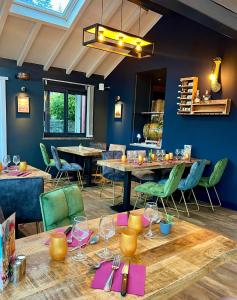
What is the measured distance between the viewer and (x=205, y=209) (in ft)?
14.4

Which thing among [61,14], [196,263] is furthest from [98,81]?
[196,263]

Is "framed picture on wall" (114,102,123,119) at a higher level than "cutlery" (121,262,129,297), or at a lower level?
higher

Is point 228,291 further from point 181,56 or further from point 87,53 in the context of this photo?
point 87,53

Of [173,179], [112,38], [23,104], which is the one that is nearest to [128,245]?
[173,179]

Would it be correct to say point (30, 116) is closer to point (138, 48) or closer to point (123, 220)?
point (138, 48)

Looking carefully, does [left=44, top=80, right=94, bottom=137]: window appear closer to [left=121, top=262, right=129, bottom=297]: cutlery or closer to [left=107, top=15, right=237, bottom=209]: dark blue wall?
[left=107, top=15, right=237, bottom=209]: dark blue wall

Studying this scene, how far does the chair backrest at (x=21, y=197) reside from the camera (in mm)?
2328

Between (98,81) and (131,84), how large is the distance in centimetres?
112

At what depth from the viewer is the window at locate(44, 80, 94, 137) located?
6.33 meters

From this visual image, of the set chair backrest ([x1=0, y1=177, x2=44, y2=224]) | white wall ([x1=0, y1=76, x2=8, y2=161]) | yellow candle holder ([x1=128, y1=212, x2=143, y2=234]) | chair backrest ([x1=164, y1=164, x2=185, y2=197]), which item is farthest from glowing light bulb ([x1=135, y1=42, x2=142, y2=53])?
white wall ([x1=0, y1=76, x2=8, y2=161])

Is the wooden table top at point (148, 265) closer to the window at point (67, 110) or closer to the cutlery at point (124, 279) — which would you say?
Answer: the cutlery at point (124, 279)

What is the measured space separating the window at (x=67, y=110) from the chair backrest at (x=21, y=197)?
4.05m

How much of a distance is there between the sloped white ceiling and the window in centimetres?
52

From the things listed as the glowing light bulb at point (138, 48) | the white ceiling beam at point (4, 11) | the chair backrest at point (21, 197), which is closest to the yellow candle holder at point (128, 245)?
the chair backrest at point (21, 197)
